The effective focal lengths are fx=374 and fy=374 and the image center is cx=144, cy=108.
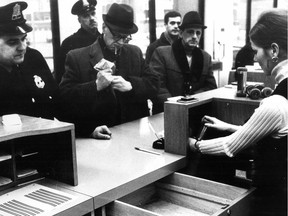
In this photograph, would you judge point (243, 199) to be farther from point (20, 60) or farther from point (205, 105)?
point (20, 60)

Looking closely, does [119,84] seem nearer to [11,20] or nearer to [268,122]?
[11,20]

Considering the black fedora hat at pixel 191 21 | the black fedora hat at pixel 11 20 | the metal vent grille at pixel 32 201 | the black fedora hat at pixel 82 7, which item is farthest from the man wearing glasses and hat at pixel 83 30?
the metal vent grille at pixel 32 201

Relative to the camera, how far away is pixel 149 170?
181 cm

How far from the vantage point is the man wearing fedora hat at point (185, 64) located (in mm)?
3422

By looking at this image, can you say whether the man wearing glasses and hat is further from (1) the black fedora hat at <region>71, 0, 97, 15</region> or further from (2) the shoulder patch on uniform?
(2) the shoulder patch on uniform

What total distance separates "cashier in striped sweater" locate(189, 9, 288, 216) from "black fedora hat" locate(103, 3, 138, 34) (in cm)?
110

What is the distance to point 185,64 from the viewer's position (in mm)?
3428

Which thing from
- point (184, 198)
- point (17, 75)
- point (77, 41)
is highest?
point (77, 41)

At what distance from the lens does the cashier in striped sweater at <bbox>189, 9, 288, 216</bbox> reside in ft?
4.91

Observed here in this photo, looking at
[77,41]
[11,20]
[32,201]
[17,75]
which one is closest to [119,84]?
[17,75]

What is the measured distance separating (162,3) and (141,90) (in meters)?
3.73

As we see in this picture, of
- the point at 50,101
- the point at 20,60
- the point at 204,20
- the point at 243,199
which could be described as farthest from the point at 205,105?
the point at 204,20

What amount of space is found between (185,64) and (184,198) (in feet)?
5.76

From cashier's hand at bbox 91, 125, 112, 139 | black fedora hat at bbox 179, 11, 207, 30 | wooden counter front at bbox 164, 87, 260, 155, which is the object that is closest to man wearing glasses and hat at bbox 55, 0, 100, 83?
black fedora hat at bbox 179, 11, 207, 30
